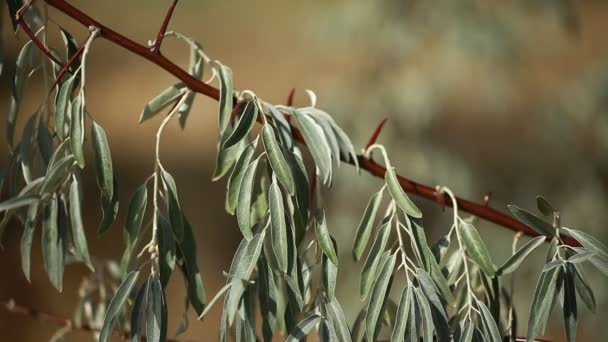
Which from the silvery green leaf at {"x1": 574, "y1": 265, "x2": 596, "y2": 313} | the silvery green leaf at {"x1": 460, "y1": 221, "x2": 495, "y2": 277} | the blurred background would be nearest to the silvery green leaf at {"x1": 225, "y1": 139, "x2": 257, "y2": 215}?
the silvery green leaf at {"x1": 460, "y1": 221, "x2": 495, "y2": 277}

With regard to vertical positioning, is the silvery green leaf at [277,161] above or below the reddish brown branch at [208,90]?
below

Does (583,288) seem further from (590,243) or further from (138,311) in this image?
(138,311)

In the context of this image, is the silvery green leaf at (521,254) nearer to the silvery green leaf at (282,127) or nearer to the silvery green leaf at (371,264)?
the silvery green leaf at (371,264)

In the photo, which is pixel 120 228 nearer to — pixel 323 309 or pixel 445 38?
pixel 445 38

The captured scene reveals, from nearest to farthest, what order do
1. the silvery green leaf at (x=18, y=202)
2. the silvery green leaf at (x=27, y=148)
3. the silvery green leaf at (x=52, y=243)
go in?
the silvery green leaf at (x=18, y=202), the silvery green leaf at (x=52, y=243), the silvery green leaf at (x=27, y=148)

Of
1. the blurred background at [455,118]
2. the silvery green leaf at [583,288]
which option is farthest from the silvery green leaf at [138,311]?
the blurred background at [455,118]

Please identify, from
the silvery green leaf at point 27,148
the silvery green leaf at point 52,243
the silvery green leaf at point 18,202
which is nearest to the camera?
the silvery green leaf at point 18,202
